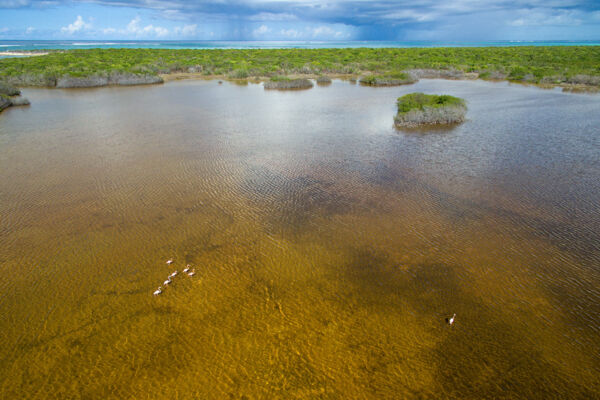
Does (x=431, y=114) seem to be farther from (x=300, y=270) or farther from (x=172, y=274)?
(x=172, y=274)

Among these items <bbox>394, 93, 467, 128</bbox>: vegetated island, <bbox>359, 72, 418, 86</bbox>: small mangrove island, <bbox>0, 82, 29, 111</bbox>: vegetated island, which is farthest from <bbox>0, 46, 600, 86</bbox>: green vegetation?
<bbox>394, 93, 467, 128</bbox>: vegetated island

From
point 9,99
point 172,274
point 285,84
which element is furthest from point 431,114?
point 9,99

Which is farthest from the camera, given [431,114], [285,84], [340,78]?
[340,78]

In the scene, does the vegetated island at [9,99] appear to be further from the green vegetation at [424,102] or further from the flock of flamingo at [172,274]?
the green vegetation at [424,102]

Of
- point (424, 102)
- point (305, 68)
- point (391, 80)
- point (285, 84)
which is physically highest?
point (305, 68)

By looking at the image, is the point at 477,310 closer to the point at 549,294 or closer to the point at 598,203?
the point at 549,294
